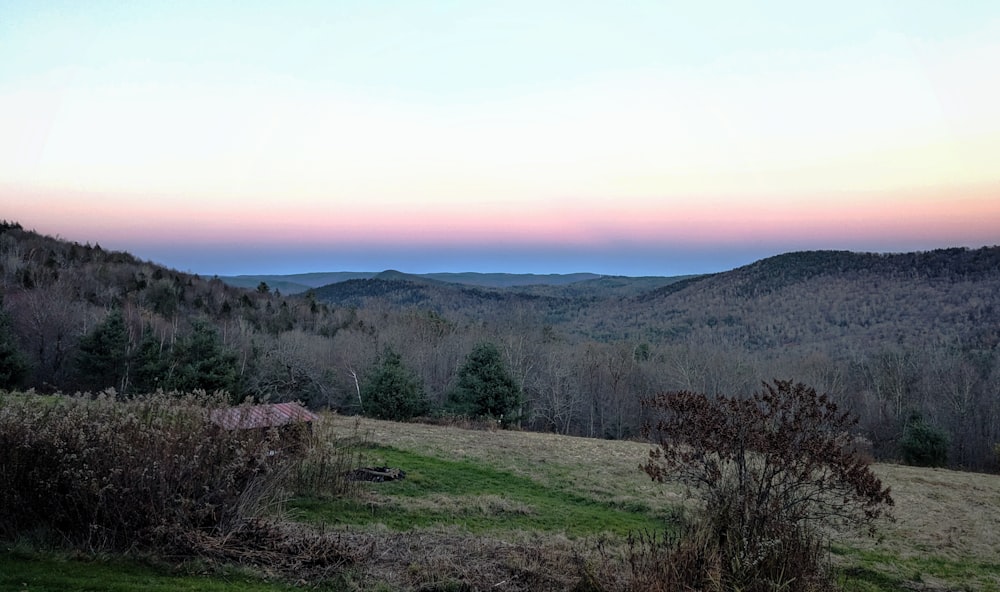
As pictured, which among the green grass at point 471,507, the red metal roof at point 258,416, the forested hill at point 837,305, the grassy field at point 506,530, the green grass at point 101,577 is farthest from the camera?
the forested hill at point 837,305

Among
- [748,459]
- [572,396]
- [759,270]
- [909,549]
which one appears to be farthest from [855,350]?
[748,459]

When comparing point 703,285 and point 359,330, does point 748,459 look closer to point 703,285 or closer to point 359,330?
point 359,330

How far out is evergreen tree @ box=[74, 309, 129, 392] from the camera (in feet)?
99.8

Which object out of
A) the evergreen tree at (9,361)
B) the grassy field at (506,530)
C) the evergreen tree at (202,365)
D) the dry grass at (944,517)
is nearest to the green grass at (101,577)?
the grassy field at (506,530)

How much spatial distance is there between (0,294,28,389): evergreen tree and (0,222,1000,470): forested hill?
8 cm

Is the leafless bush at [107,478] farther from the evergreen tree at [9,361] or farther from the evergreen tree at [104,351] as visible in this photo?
the evergreen tree at [104,351]

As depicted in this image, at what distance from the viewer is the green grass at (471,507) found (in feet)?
31.8

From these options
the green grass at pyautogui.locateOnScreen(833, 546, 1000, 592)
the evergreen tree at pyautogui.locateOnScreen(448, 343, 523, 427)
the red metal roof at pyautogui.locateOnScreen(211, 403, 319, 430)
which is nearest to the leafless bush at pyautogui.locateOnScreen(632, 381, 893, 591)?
the green grass at pyautogui.locateOnScreen(833, 546, 1000, 592)

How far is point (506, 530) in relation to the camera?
9.36 metres

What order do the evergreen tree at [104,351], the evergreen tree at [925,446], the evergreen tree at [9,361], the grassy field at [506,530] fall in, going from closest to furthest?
the grassy field at [506,530]
the evergreen tree at [9,361]
the evergreen tree at [104,351]
the evergreen tree at [925,446]

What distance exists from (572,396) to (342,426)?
30.0 metres

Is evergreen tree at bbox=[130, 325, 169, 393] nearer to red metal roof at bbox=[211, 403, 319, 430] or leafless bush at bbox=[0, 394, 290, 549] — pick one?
red metal roof at bbox=[211, 403, 319, 430]

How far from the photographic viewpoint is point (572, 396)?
47.5m

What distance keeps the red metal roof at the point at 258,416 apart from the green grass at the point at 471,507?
1487mm
